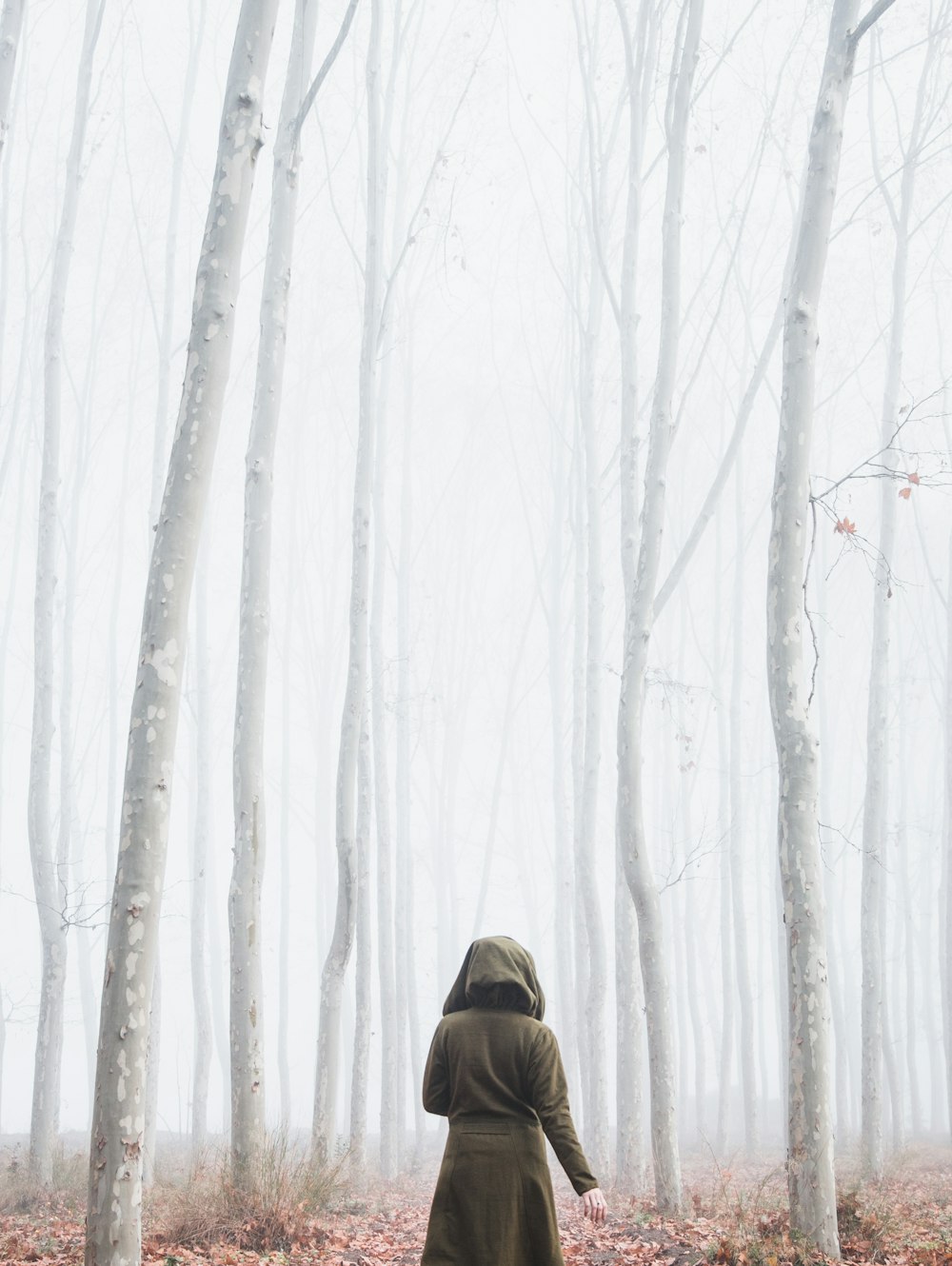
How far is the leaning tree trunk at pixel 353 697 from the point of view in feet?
27.3

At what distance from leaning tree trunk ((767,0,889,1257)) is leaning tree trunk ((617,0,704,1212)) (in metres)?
1.55

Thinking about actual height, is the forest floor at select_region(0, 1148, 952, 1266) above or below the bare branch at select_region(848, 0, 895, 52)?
below

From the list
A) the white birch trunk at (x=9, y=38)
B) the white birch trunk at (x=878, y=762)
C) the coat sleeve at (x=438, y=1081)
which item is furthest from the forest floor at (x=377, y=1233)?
the white birch trunk at (x=9, y=38)

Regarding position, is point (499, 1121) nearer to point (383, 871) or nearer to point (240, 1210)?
point (240, 1210)

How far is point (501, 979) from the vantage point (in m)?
3.33

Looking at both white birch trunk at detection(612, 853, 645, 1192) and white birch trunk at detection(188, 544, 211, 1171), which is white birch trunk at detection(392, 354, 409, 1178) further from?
white birch trunk at detection(612, 853, 645, 1192)

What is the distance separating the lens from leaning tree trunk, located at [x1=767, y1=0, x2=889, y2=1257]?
522 cm

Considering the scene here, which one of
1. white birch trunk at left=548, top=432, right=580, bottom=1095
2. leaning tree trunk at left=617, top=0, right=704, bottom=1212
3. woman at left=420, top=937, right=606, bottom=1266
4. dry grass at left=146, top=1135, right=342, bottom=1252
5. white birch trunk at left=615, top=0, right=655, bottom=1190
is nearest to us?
woman at left=420, top=937, right=606, bottom=1266

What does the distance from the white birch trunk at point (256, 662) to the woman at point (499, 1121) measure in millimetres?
3326

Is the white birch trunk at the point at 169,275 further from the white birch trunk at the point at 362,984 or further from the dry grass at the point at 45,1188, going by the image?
the dry grass at the point at 45,1188

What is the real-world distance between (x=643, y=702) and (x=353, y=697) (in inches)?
111

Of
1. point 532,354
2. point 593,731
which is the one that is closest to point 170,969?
point 532,354

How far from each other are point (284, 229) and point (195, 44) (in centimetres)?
788

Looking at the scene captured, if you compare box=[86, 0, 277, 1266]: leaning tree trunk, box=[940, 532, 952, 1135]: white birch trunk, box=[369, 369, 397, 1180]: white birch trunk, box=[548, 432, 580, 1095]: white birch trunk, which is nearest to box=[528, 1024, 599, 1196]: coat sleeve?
box=[86, 0, 277, 1266]: leaning tree trunk
